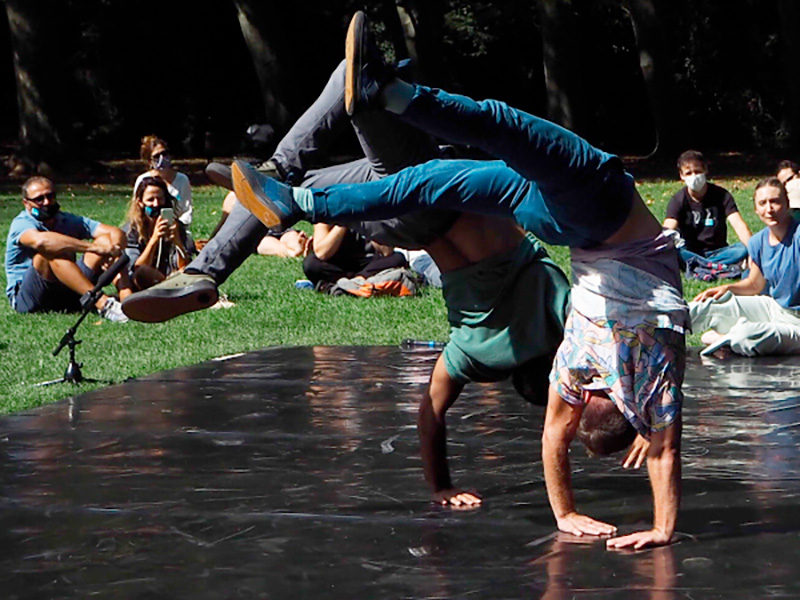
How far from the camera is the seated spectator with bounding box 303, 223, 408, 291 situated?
34.6 ft

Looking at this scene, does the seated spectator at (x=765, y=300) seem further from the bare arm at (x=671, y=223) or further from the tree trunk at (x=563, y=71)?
the tree trunk at (x=563, y=71)

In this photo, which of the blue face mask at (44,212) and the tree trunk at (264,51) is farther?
the tree trunk at (264,51)

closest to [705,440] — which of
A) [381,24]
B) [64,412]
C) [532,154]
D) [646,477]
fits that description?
[646,477]

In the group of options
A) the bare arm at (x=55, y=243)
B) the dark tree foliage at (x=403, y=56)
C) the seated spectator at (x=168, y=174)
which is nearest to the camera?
the bare arm at (x=55, y=243)

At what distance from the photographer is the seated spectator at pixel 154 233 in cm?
978

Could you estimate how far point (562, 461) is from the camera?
4.27 metres

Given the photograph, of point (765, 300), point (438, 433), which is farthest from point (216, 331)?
point (438, 433)

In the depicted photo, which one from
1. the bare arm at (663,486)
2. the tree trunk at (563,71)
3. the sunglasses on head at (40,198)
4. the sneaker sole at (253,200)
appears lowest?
the bare arm at (663,486)

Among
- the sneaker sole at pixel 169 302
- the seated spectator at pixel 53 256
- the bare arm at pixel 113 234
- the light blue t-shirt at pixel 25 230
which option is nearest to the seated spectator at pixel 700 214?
the bare arm at pixel 113 234

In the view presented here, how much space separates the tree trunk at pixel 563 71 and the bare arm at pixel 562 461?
2052 centimetres

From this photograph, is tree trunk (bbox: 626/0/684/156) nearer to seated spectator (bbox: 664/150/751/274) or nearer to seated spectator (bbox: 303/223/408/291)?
seated spectator (bbox: 664/150/751/274)

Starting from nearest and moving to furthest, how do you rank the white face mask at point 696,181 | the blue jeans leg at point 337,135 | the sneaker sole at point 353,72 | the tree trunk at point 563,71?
the sneaker sole at point 353,72, the blue jeans leg at point 337,135, the white face mask at point 696,181, the tree trunk at point 563,71

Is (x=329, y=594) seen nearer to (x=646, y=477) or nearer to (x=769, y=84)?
(x=646, y=477)

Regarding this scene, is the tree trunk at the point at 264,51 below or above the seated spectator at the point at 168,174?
above
